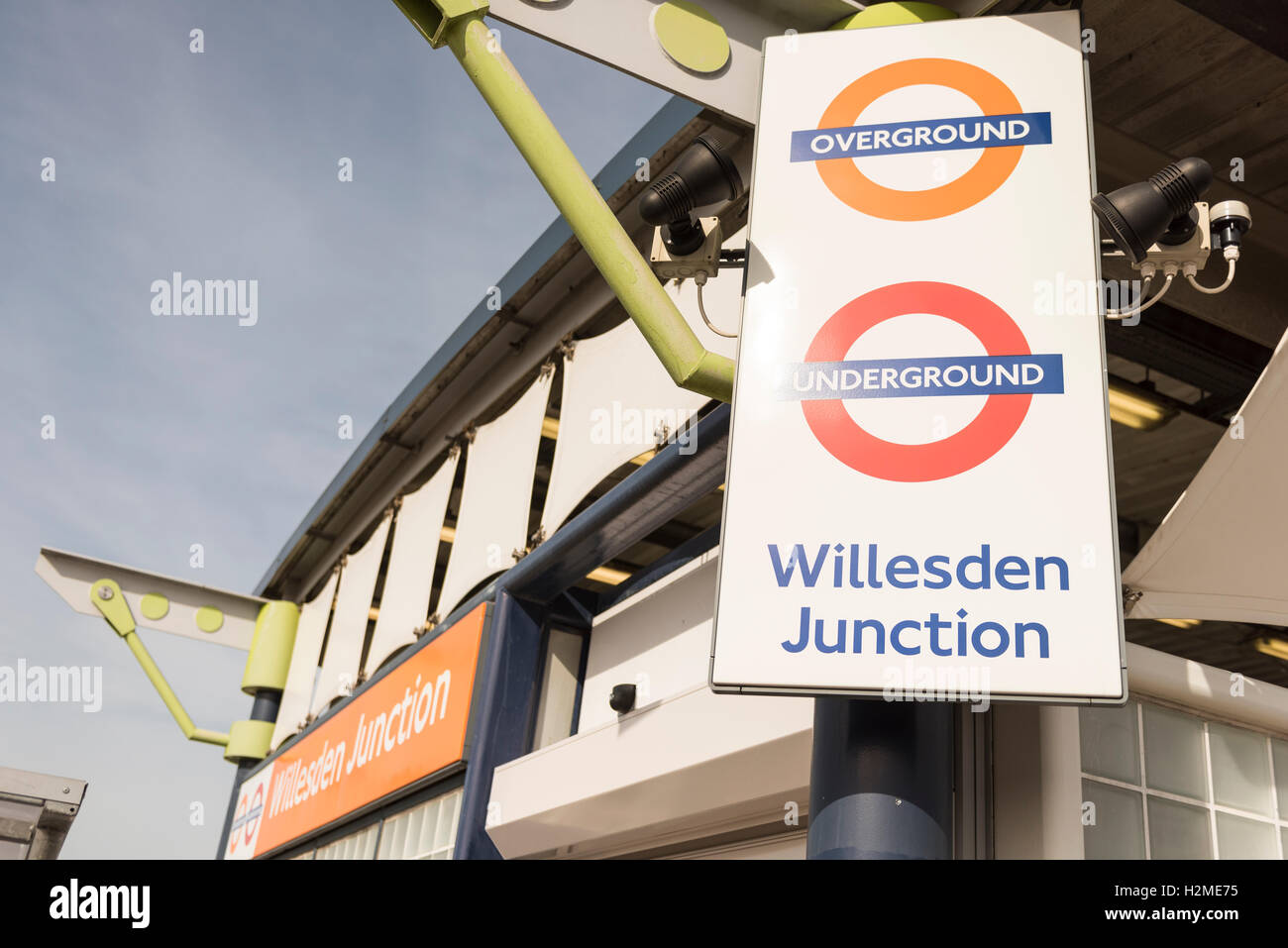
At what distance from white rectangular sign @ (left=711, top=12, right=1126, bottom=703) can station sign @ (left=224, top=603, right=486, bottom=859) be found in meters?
3.99

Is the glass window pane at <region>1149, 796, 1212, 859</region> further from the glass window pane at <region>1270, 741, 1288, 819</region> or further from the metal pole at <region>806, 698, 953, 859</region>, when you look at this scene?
the metal pole at <region>806, 698, 953, 859</region>

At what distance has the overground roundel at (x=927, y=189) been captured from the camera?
3389 mm

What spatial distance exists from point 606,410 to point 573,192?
3.08m

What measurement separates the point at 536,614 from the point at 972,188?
4144 millimetres

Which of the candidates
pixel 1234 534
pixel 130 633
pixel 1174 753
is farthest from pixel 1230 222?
pixel 130 633

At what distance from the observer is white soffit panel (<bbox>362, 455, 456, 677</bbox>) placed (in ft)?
27.8

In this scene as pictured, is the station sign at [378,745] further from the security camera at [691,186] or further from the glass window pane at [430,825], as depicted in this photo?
the security camera at [691,186]

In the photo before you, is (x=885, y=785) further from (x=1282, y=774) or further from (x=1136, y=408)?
(x=1136, y=408)

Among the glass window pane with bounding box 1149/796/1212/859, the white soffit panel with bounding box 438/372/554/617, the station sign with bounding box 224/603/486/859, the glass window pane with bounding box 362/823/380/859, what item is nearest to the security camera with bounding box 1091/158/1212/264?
the glass window pane with bounding box 1149/796/1212/859

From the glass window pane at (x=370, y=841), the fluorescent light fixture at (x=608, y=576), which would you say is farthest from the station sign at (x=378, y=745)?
the fluorescent light fixture at (x=608, y=576)

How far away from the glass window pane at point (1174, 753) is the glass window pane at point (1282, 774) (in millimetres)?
390
